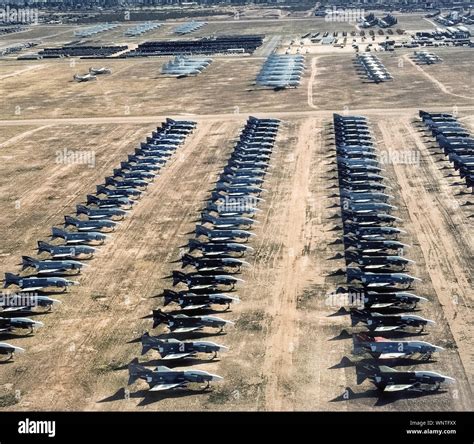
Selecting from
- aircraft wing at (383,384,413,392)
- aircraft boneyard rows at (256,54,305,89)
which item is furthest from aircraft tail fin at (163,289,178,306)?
aircraft boneyard rows at (256,54,305,89)

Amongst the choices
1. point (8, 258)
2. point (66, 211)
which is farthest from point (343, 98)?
point (8, 258)

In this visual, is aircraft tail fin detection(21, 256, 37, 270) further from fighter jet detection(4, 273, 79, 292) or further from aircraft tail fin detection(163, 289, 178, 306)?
aircraft tail fin detection(163, 289, 178, 306)

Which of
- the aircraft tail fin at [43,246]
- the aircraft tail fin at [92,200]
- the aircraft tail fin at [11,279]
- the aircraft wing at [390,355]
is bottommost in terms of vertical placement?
the aircraft wing at [390,355]

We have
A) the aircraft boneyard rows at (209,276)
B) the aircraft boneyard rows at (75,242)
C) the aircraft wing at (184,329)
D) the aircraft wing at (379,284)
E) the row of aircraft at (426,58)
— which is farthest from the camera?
the row of aircraft at (426,58)

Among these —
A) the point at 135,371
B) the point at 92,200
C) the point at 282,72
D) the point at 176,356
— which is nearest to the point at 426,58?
the point at 282,72

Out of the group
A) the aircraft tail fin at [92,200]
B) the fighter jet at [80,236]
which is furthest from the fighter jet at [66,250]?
the aircraft tail fin at [92,200]

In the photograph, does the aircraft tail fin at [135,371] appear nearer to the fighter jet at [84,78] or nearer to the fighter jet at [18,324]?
the fighter jet at [18,324]

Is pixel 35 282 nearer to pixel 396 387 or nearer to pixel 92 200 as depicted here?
pixel 92 200
